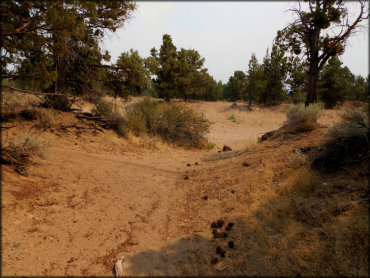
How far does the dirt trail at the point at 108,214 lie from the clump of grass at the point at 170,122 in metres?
4.25

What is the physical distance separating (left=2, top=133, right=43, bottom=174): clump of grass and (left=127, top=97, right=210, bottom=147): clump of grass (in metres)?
5.67

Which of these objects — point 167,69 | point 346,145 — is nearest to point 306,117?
point 346,145

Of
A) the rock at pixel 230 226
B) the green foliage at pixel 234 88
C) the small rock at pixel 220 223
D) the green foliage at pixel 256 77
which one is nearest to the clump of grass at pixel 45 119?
the small rock at pixel 220 223

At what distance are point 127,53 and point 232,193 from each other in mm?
7942

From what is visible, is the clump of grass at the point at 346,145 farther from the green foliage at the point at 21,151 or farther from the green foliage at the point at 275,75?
the green foliage at the point at 275,75

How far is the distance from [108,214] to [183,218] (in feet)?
4.41

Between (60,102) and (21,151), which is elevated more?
(60,102)

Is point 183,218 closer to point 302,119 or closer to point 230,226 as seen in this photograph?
point 230,226

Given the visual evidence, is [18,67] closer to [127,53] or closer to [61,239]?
[61,239]

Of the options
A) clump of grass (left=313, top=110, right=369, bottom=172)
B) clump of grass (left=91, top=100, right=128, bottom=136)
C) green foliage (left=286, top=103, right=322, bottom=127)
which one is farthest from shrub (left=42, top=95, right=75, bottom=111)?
clump of grass (left=313, top=110, right=369, bottom=172)

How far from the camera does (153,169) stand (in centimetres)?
670

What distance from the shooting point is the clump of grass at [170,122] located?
10.9m

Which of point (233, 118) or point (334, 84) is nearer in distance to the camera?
point (233, 118)

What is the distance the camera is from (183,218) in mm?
4008
